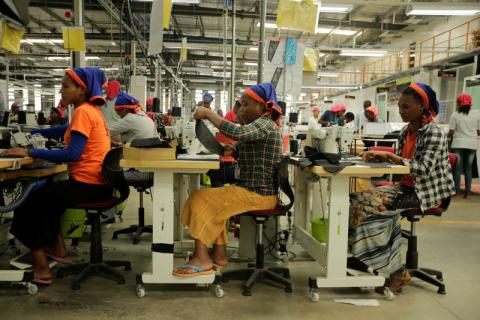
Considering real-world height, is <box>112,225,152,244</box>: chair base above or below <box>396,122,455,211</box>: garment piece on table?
below

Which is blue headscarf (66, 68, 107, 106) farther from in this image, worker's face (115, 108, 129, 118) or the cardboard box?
worker's face (115, 108, 129, 118)

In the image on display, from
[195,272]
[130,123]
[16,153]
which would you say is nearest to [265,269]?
[195,272]

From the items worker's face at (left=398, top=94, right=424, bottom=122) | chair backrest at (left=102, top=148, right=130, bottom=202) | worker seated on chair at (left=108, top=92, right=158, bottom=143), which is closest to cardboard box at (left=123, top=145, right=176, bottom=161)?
chair backrest at (left=102, top=148, right=130, bottom=202)

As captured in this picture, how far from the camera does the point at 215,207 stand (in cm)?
246

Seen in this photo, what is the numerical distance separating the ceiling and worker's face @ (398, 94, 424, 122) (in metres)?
5.01

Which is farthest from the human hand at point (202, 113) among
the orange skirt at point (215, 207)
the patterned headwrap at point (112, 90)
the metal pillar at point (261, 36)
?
the patterned headwrap at point (112, 90)

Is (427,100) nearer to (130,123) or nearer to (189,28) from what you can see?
(130,123)

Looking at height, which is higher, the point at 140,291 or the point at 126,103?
the point at 126,103

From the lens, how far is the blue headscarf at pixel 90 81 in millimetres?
2516

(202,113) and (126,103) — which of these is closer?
(202,113)

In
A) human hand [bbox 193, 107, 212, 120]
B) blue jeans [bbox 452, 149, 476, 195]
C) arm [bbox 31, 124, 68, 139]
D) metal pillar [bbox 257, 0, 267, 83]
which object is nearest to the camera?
human hand [bbox 193, 107, 212, 120]

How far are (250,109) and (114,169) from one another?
94 centimetres

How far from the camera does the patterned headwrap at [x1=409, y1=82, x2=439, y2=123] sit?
2527 millimetres

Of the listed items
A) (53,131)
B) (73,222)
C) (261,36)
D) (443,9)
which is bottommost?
(73,222)
